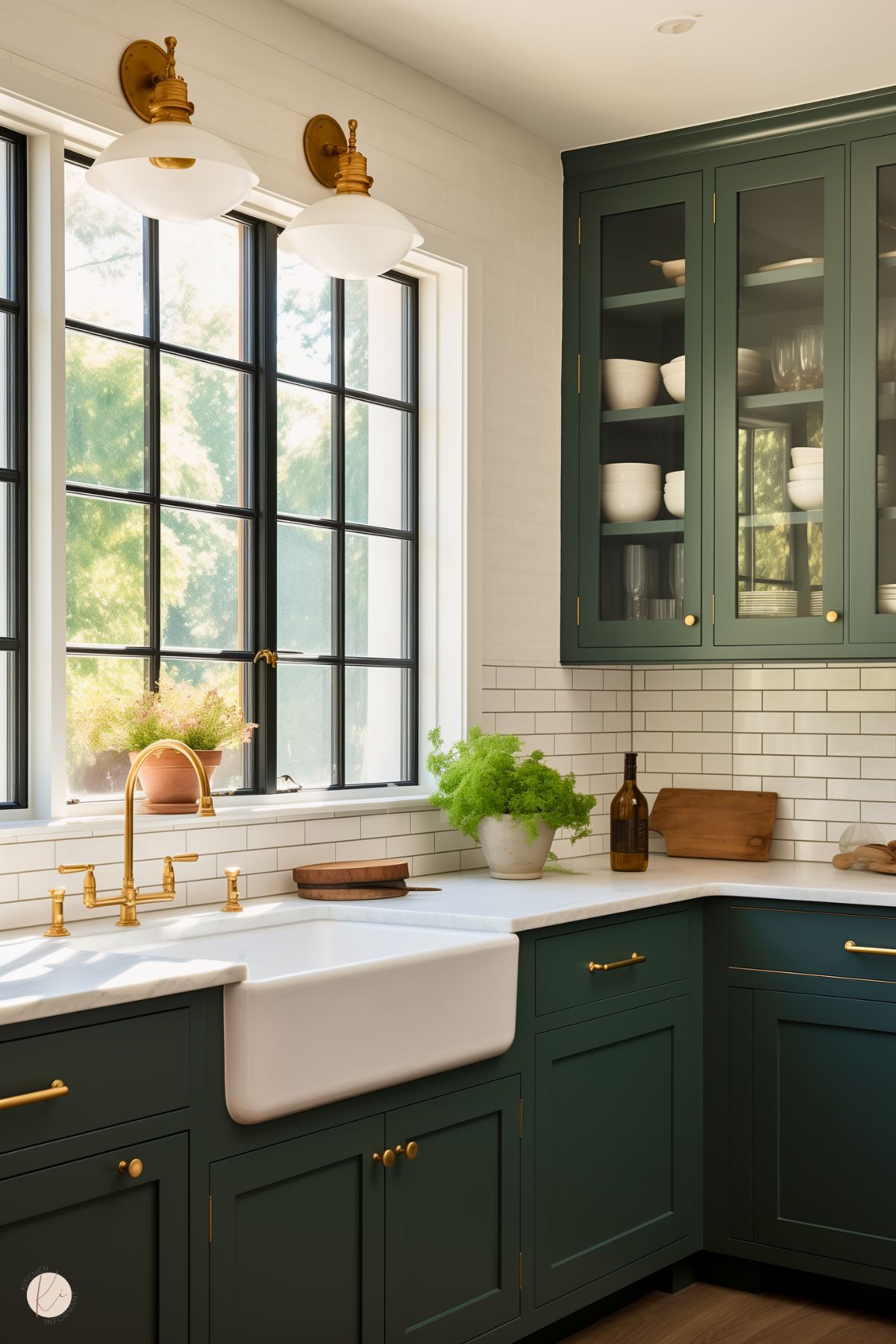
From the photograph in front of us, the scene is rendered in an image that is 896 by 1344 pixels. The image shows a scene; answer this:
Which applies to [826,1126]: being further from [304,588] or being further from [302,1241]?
[304,588]

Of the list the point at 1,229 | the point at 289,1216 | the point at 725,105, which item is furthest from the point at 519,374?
the point at 289,1216

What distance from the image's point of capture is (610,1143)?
321 cm

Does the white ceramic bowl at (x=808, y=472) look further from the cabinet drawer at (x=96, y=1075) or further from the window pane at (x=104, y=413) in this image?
the cabinet drawer at (x=96, y=1075)

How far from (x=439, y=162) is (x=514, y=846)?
1.80m

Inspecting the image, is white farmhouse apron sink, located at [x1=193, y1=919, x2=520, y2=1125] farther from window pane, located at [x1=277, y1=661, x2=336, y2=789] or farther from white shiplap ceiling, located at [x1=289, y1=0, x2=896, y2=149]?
white shiplap ceiling, located at [x1=289, y1=0, x2=896, y2=149]

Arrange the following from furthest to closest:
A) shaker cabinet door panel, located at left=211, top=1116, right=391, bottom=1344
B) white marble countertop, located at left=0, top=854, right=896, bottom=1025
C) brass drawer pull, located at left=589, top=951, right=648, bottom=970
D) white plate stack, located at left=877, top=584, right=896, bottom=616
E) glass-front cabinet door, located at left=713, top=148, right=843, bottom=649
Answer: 1. glass-front cabinet door, located at left=713, top=148, right=843, bottom=649
2. white plate stack, located at left=877, top=584, right=896, bottom=616
3. brass drawer pull, located at left=589, top=951, right=648, bottom=970
4. shaker cabinet door panel, located at left=211, top=1116, right=391, bottom=1344
5. white marble countertop, located at left=0, top=854, right=896, bottom=1025

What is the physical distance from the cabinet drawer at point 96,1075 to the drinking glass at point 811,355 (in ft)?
8.03

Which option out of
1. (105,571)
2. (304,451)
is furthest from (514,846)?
(105,571)

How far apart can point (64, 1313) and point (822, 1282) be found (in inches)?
82.3

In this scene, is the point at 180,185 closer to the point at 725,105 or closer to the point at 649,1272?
the point at 725,105

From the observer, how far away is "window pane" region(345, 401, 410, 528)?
3.71 metres

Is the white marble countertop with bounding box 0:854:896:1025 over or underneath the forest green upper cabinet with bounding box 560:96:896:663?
underneath

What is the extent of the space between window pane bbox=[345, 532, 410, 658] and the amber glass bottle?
2.30 feet

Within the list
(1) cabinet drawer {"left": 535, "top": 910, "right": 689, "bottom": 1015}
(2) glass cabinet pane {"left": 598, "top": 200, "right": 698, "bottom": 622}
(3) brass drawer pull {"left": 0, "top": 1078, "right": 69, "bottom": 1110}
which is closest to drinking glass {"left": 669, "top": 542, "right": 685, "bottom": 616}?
(2) glass cabinet pane {"left": 598, "top": 200, "right": 698, "bottom": 622}
